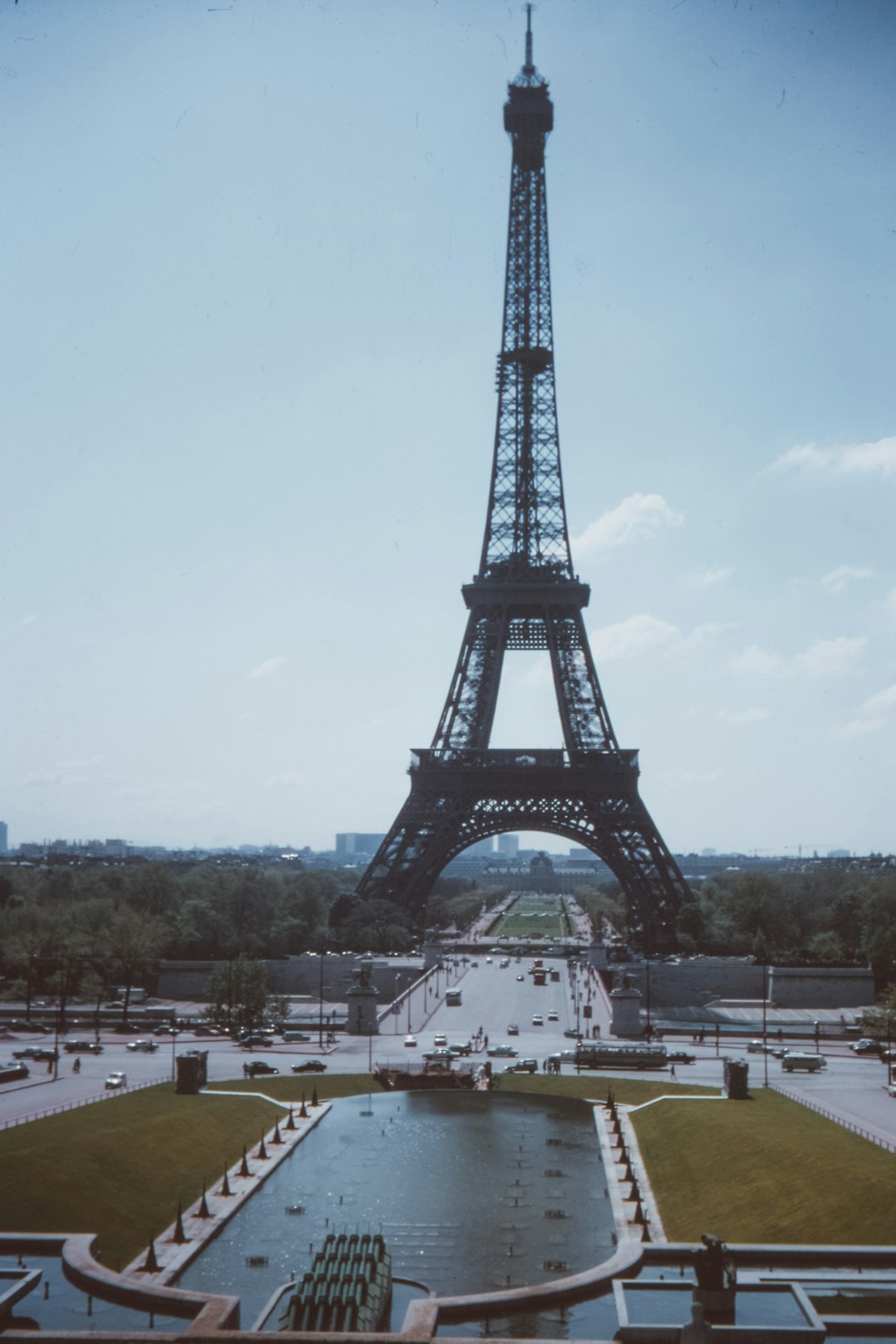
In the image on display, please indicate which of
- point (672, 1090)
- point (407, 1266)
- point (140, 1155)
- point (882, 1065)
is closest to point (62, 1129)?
point (140, 1155)

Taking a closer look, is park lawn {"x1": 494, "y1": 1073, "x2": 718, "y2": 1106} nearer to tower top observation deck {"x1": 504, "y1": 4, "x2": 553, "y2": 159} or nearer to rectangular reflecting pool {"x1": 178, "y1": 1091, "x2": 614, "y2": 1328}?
rectangular reflecting pool {"x1": 178, "y1": 1091, "x2": 614, "y2": 1328}

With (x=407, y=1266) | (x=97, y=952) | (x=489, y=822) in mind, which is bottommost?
(x=407, y=1266)

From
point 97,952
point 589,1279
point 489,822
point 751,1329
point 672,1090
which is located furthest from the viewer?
point 489,822

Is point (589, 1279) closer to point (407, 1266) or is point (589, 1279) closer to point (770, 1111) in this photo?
point (407, 1266)

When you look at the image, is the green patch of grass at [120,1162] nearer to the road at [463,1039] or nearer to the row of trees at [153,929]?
the road at [463,1039]

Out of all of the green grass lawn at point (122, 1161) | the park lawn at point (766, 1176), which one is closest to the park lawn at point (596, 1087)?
the park lawn at point (766, 1176)

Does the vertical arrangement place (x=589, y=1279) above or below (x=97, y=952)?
below
